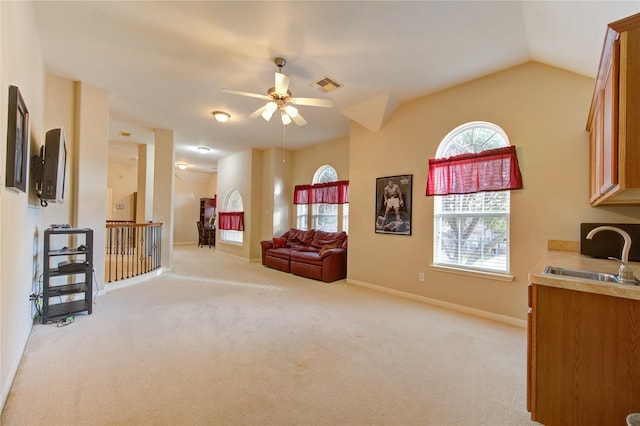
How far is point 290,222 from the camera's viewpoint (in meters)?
7.44

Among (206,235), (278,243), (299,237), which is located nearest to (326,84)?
(299,237)

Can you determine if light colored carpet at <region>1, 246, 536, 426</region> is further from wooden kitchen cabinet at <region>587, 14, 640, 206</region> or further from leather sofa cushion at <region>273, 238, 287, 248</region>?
leather sofa cushion at <region>273, 238, 287, 248</region>

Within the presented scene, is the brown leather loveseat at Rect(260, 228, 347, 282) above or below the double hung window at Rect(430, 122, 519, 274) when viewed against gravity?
below

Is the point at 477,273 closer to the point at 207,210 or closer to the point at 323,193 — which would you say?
the point at 323,193

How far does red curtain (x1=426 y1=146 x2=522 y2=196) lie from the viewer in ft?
10.5

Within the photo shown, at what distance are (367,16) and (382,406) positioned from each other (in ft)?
10.1

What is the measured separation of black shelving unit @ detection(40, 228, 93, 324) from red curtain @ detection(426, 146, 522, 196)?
4470 millimetres

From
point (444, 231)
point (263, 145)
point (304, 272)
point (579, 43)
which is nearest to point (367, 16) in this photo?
point (579, 43)

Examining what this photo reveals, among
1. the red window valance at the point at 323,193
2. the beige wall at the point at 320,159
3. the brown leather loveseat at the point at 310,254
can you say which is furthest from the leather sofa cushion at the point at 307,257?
the beige wall at the point at 320,159

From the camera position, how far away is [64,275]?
3285mm

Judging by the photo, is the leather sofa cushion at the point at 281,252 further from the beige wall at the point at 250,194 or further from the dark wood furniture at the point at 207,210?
the dark wood furniture at the point at 207,210

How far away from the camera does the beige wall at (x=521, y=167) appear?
9.36 feet

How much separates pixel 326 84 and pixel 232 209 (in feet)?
19.6

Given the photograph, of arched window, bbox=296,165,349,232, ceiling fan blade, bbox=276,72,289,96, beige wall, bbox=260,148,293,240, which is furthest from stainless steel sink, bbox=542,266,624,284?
beige wall, bbox=260,148,293,240
